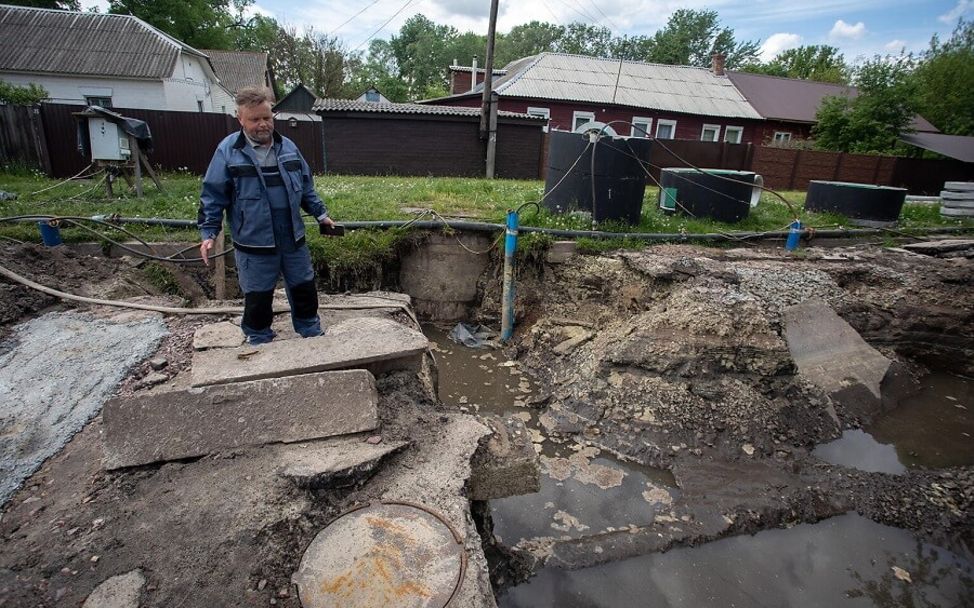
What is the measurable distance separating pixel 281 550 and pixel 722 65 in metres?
29.9

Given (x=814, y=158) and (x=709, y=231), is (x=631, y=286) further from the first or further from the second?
(x=814, y=158)

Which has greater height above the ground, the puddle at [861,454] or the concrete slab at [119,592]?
the concrete slab at [119,592]

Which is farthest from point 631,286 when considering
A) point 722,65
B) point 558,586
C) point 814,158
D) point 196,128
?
point 722,65

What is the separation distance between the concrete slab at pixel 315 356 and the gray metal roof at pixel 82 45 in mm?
20606

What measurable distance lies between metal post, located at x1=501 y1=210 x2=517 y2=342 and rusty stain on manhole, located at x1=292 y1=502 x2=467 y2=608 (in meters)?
4.14

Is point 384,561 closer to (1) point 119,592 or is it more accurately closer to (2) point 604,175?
(1) point 119,592

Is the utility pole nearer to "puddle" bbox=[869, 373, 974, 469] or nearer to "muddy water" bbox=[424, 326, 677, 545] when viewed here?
"muddy water" bbox=[424, 326, 677, 545]

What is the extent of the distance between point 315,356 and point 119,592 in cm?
145

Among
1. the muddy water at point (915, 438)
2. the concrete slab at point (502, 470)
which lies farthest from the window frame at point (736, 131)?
the concrete slab at point (502, 470)

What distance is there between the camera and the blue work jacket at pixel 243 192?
312 centimetres

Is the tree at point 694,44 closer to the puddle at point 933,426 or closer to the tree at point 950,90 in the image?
the tree at point 950,90

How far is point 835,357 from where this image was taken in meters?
5.16

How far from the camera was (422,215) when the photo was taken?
21.5ft

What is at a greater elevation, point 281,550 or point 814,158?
point 814,158
